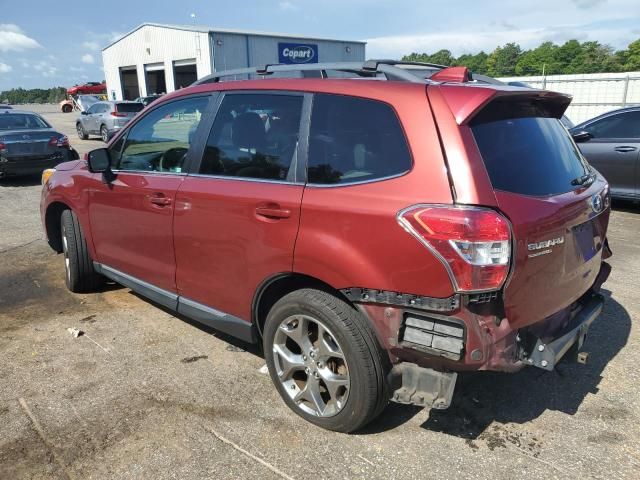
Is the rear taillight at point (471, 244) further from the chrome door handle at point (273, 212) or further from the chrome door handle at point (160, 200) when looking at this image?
the chrome door handle at point (160, 200)

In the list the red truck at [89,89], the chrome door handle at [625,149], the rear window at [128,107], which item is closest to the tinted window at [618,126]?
the chrome door handle at [625,149]

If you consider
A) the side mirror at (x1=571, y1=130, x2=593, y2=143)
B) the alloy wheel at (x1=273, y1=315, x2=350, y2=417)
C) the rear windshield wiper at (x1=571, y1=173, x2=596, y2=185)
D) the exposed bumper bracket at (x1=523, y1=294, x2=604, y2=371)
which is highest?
the rear windshield wiper at (x1=571, y1=173, x2=596, y2=185)

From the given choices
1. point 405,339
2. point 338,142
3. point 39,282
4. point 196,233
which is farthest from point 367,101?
point 39,282

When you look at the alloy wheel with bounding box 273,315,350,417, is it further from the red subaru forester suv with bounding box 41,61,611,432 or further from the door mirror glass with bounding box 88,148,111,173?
the door mirror glass with bounding box 88,148,111,173

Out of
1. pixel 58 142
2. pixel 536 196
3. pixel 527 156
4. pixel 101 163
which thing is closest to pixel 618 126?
pixel 527 156

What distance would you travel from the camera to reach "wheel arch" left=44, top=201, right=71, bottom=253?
5.06 m

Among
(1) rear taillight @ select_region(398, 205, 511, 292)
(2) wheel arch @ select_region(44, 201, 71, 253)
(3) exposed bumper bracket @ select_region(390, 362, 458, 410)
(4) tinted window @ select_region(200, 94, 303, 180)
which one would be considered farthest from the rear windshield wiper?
(2) wheel arch @ select_region(44, 201, 71, 253)

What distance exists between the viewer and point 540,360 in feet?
8.17

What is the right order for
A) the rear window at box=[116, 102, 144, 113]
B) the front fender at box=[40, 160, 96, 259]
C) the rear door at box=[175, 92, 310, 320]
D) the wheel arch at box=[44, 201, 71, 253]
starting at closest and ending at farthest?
the rear door at box=[175, 92, 310, 320] → the front fender at box=[40, 160, 96, 259] → the wheel arch at box=[44, 201, 71, 253] → the rear window at box=[116, 102, 144, 113]

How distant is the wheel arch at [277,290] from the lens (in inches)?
108

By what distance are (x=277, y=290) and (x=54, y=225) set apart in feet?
10.8

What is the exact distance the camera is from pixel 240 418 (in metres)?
2.96

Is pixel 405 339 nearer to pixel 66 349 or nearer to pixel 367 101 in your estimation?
pixel 367 101

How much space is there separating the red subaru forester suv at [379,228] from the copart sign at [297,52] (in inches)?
1263
